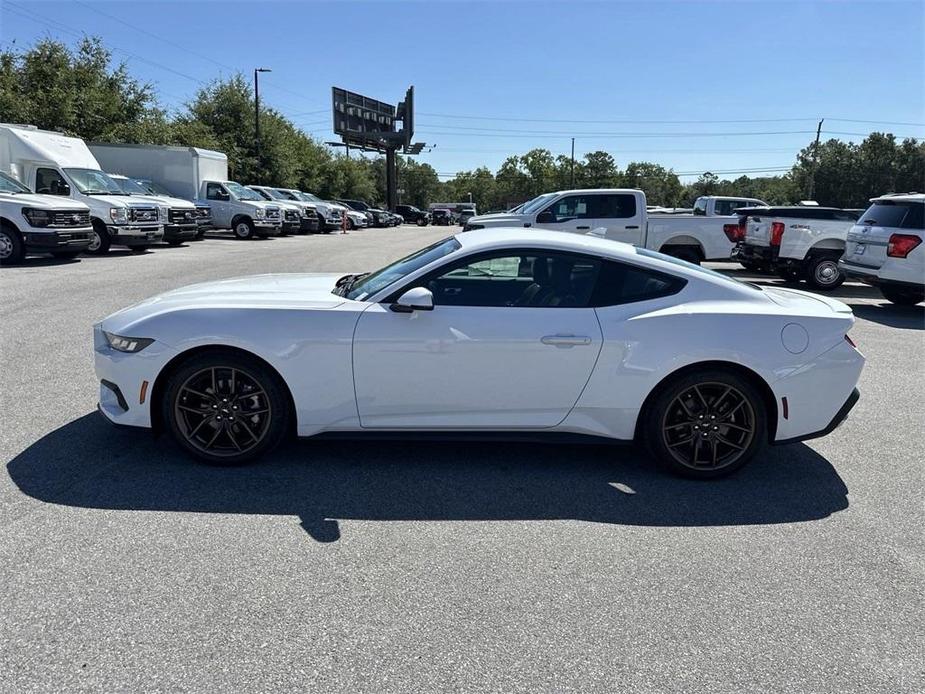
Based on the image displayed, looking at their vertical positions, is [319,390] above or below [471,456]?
above

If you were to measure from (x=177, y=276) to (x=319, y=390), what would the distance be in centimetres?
1008

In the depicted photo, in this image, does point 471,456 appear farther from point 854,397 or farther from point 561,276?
point 854,397

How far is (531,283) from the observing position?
4.12m

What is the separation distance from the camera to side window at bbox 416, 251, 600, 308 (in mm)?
4008

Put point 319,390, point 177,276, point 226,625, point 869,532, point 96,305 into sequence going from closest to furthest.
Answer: point 226,625 → point 869,532 → point 319,390 → point 96,305 → point 177,276

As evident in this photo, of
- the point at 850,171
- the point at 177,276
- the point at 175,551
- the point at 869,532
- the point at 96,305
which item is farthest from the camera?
the point at 850,171

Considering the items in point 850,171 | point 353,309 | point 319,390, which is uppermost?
point 850,171

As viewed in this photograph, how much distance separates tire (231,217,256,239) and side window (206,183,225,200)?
108 centimetres

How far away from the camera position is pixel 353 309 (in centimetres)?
391

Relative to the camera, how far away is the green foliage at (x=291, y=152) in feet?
93.1

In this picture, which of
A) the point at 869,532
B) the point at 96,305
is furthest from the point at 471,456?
the point at 96,305

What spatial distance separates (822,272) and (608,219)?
439 centimetres

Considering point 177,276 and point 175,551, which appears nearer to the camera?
point 175,551

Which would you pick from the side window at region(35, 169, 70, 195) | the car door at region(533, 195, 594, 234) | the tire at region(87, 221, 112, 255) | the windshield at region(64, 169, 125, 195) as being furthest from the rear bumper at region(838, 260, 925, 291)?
the side window at region(35, 169, 70, 195)
